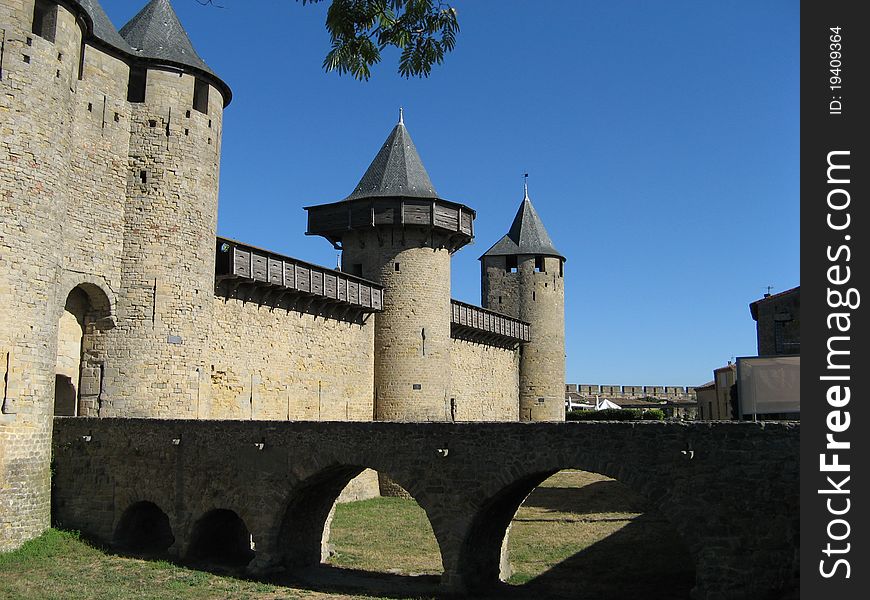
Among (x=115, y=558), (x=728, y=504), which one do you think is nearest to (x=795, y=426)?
(x=728, y=504)

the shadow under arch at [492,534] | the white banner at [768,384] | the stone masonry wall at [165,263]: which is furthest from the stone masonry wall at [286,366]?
the white banner at [768,384]

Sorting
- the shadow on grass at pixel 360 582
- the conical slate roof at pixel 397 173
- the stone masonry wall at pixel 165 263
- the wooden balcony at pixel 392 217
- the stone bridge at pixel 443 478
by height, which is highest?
the conical slate roof at pixel 397 173

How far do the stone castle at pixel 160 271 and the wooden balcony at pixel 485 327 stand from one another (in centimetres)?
237

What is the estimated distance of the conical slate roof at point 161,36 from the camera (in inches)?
769

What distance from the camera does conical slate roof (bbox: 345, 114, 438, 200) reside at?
27031mm

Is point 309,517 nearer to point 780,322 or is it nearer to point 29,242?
point 29,242

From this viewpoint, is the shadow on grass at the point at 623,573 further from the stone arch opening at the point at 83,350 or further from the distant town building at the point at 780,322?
the distant town building at the point at 780,322

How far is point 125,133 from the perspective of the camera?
62.0 ft

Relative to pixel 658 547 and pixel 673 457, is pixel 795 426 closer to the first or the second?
pixel 673 457

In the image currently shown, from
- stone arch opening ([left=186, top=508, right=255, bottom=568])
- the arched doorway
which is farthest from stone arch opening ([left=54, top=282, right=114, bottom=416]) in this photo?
the arched doorway

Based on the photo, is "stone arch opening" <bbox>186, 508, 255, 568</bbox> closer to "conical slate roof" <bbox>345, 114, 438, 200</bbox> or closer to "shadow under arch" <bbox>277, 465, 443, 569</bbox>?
"shadow under arch" <bbox>277, 465, 443, 569</bbox>

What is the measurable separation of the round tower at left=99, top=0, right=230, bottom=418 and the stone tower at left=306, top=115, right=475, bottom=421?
7.39 m

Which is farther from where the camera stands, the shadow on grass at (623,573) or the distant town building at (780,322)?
the distant town building at (780,322)

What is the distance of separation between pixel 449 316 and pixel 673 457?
1670 cm
